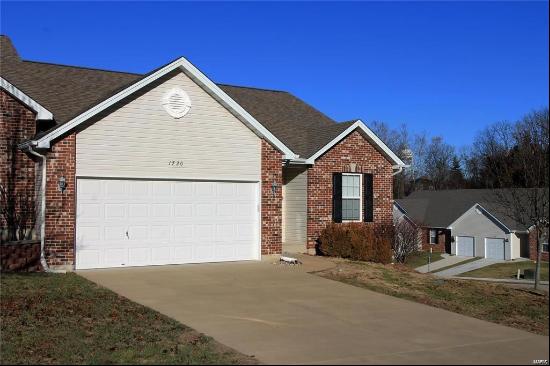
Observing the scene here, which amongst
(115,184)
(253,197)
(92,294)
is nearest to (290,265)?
(253,197)

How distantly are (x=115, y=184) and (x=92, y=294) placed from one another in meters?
4.23

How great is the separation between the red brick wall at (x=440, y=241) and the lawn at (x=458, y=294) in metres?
43.3

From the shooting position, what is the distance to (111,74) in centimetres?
2016

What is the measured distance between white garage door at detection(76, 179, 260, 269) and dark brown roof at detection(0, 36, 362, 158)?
7.64ft

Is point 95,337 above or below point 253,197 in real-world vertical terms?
below

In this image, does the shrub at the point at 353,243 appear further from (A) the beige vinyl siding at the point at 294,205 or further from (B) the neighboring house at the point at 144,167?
(B) the neighboring house at the point at 144,167

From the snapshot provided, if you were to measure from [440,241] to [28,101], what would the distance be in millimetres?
48890

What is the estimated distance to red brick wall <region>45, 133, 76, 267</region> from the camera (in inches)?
535

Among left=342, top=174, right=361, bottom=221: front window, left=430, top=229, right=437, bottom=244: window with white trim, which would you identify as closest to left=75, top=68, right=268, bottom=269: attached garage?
left=342, top=174, right=361, bottom=221: front window

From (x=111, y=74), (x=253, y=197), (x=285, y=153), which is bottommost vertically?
(x=253, y=197)

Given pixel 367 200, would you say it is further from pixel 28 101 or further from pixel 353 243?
pixel 28 101

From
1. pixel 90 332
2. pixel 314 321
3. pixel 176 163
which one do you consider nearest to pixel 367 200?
pixel 176 163

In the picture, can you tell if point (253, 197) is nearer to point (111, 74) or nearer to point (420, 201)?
point (111, 74)

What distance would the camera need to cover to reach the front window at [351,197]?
792 inches
